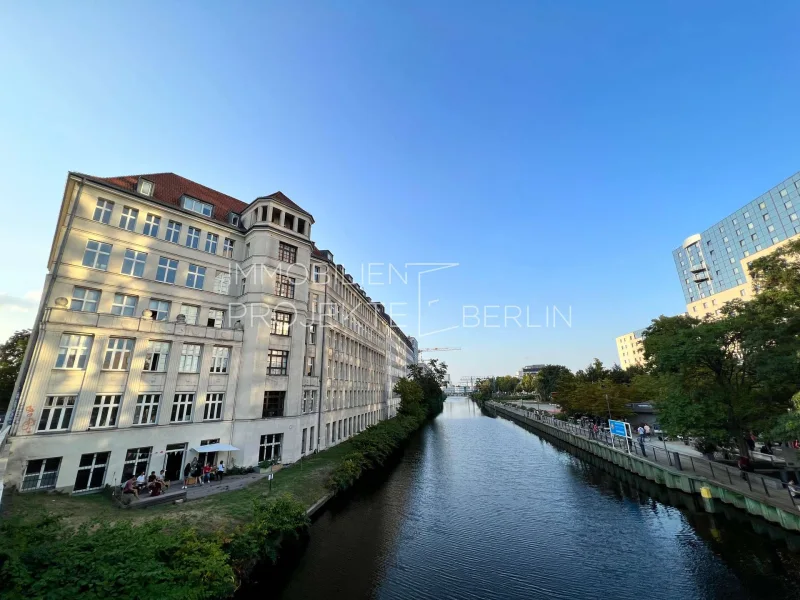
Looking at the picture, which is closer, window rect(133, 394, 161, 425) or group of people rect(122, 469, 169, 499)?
group of people rect(122, 469, 169, 499)

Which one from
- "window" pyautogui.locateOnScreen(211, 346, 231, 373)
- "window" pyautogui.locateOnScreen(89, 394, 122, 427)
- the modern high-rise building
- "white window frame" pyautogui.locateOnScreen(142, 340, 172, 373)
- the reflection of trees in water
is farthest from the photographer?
the modern high-rise building

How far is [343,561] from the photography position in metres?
17.8

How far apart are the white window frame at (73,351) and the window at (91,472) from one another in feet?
19.8

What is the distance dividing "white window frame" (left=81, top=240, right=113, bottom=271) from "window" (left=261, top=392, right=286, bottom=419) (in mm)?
16277

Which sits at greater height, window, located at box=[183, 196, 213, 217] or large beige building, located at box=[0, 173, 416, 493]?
window, located at box=[183, 196, 213, 217]

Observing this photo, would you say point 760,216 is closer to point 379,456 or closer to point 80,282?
point 379,456

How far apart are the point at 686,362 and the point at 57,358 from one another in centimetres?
4481

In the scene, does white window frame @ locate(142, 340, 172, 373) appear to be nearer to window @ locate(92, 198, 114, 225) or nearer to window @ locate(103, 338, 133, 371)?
window @ locate(103, 338, 133, 371)

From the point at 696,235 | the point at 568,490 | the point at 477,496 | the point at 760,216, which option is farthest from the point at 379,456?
the point at 696,235

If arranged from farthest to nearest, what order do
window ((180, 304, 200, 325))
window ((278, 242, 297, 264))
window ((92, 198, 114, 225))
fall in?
window ((278, 242, 297, 264)), window ((180, 304, 200, 325)), window ((92, 198, 114, 225))

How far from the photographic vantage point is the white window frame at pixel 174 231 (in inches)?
1209

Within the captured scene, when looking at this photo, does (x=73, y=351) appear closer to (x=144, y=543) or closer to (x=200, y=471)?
(x=200, y=471)

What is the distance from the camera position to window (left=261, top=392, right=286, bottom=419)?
106 ft

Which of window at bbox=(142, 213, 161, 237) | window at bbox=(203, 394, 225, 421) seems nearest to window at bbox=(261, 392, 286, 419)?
window at bbox=(203, 394, 225, 421)
